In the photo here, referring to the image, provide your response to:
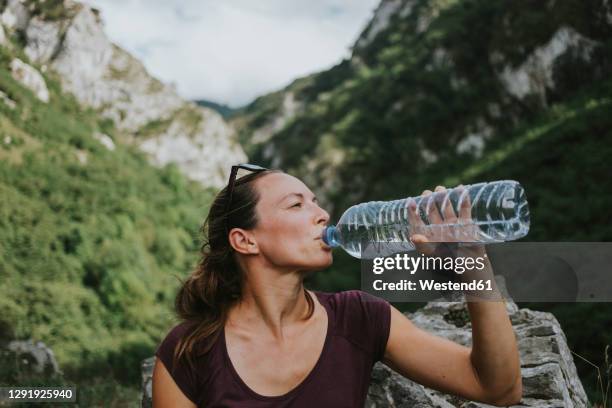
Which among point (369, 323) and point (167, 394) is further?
point (369, 323)

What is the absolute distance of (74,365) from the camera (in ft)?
50.2

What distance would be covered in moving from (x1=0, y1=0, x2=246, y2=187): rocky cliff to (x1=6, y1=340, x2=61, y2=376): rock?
28.5m

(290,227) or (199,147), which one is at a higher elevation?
(199,147)

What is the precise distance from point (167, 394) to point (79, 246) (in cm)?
1982

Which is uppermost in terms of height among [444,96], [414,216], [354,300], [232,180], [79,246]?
[444,96]

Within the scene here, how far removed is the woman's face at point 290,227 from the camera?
78.2 inches

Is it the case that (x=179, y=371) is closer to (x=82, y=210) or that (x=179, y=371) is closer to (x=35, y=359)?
(x=35, y=359)

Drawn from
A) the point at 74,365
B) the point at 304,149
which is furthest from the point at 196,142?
the point at 74,365

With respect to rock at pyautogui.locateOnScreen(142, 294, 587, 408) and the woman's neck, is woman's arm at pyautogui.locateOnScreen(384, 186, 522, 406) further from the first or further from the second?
rock at pyautogui.locateOnScreen(142, 294, 587, 408)

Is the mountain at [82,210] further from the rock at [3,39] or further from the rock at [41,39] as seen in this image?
the rock at [3,39]

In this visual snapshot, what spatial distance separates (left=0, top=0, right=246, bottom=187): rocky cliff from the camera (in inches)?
1366

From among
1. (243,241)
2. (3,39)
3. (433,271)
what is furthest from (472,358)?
(3,39)

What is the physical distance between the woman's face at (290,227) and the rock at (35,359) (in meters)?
6.74

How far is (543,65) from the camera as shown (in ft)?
92.4
